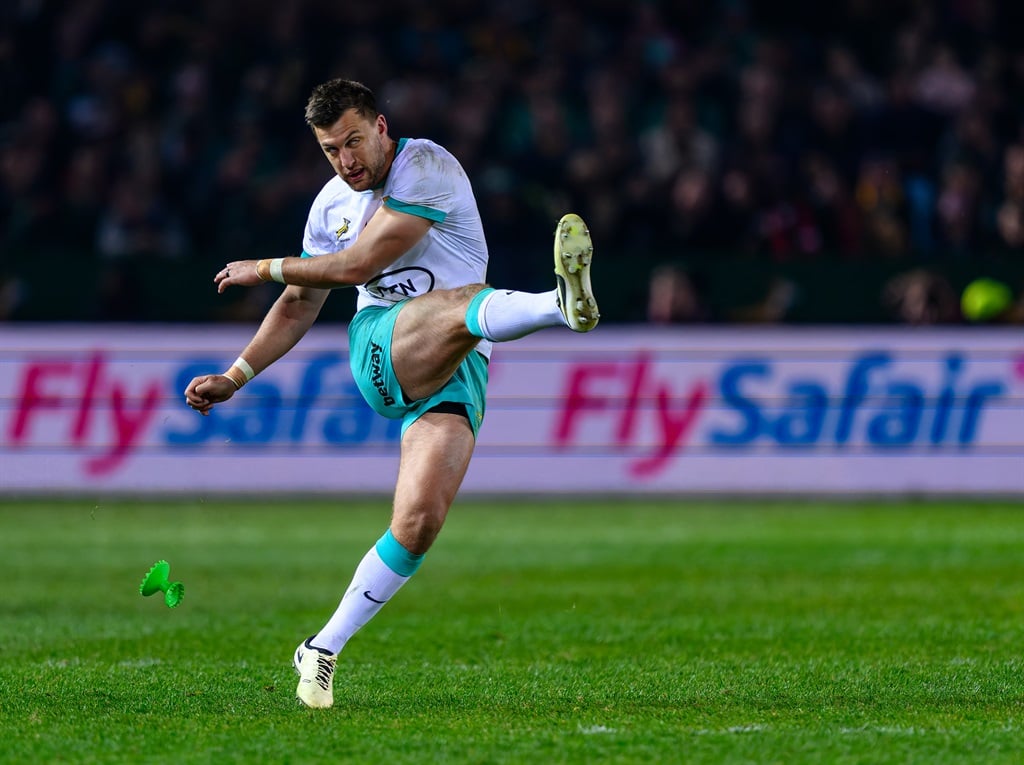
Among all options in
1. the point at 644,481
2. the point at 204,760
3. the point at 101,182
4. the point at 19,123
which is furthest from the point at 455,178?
the point at 19,123

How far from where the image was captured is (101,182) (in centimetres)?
1523

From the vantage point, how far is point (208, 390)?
21.1 ft

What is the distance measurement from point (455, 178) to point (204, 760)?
2356mm

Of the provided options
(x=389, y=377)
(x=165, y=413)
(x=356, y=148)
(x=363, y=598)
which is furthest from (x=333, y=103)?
(x=165, y=413)

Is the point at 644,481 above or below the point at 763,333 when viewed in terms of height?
below

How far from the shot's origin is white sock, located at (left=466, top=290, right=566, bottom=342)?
234 inches

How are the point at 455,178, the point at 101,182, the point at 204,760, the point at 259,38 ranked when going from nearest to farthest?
the point at 204,760 < the point at 455,178 < the point at 101,182 < the point at 259,38

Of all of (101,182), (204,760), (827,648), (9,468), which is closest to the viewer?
(204,760)

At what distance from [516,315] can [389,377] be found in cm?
62

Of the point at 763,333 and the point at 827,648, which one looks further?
the point at 763,333

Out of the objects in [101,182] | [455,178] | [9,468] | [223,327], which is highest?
[455,178]

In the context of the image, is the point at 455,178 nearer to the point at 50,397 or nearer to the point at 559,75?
the point at 50,397

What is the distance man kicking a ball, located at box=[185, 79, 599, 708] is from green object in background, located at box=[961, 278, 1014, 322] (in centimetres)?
878

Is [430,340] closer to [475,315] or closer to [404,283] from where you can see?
[475,315]
